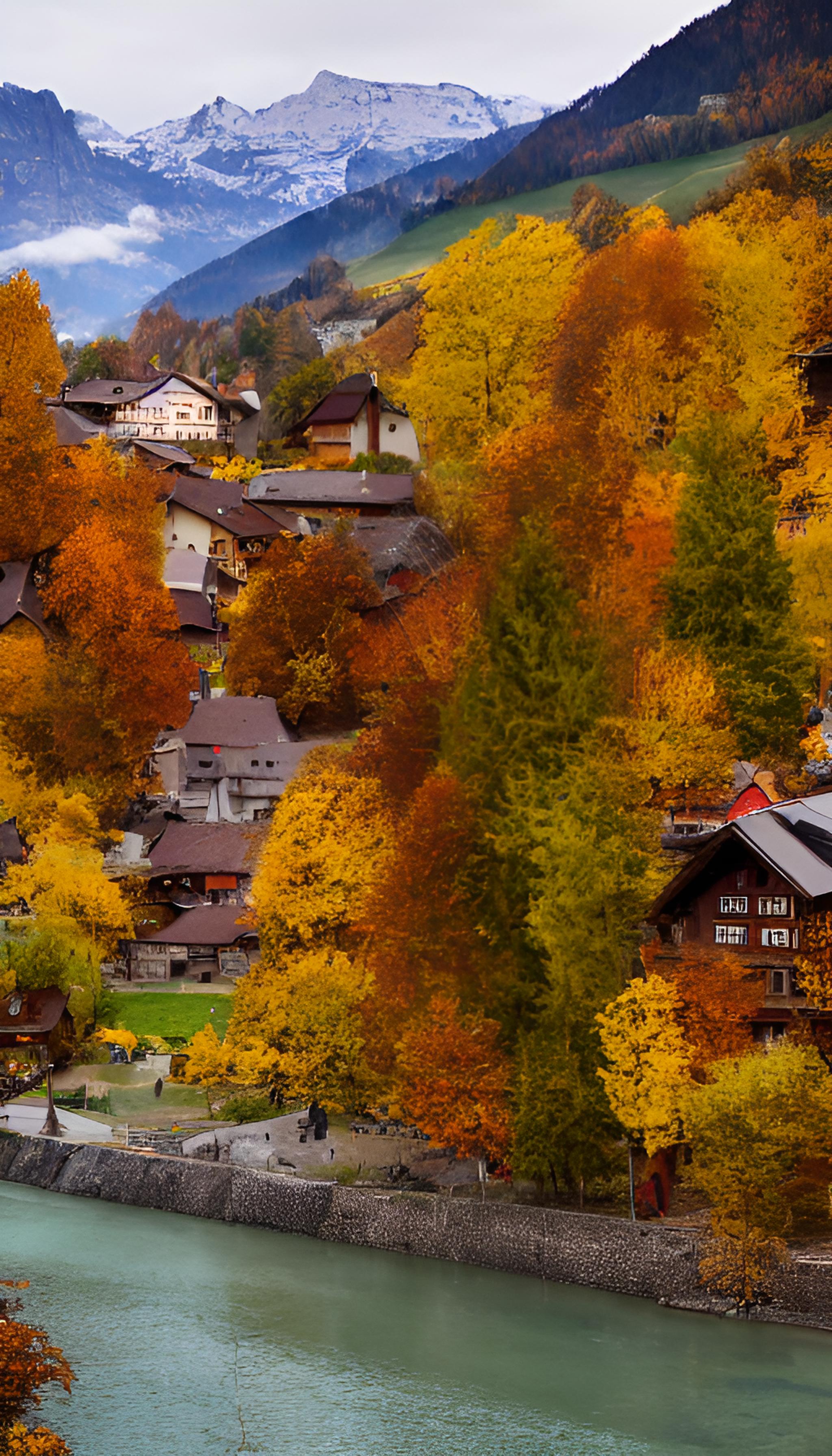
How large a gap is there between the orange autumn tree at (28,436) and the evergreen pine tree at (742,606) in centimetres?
3865

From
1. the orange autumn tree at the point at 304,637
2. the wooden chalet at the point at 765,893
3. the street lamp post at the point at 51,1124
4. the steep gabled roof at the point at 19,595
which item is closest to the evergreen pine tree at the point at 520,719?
the wooden chalet at the point at 765,893

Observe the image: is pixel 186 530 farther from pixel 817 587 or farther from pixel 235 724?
pixel 817 587

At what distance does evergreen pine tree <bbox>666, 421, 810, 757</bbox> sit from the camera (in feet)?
173

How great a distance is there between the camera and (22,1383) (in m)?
33.3

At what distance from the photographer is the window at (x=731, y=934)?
43.3 m

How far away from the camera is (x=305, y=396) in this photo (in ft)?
396

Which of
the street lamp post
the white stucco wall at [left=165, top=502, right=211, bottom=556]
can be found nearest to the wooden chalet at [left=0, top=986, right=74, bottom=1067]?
the street lamp post

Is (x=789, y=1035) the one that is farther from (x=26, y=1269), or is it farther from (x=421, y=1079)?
(x=26, y=1269)

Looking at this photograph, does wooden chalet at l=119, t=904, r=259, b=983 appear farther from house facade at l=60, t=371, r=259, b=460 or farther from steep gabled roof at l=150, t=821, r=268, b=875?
house facade at l=60, t=371, r=259, b=460

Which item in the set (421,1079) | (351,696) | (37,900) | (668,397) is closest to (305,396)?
(351,696)

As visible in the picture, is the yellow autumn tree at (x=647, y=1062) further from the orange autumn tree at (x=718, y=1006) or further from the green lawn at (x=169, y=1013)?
the green lawn at (x=169, y=1013)

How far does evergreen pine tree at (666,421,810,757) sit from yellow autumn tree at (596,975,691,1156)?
1227 centimetres

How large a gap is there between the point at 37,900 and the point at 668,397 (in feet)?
102

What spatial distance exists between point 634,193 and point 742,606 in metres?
118
